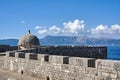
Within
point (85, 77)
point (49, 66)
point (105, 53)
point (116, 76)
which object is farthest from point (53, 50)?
point (116, 76)

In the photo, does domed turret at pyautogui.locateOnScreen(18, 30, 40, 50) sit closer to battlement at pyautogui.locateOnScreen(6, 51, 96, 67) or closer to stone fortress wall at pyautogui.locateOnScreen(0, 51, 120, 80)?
stone fortress wall at pyautogui.locateOnScreen(0, 51, 120, 80)

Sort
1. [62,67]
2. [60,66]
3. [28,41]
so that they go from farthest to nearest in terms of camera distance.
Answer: [28,41], [60,66], [62,67]

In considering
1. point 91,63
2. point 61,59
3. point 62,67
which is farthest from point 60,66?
point 91,63

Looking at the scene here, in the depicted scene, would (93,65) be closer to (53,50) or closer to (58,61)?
(58,61)

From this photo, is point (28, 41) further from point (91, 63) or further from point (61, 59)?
point (91, 63)

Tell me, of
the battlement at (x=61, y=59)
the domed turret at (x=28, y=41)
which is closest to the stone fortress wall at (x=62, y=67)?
the battlement at (x=61, y=59)

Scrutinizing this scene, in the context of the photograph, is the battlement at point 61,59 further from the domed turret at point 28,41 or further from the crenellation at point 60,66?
the domed turret at point 28,41

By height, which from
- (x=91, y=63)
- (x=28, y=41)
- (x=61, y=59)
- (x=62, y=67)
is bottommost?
(x=62, y=67)

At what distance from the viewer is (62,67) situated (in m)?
13.2

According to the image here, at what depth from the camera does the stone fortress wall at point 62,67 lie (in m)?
10.6

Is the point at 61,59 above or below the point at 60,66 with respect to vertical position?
above

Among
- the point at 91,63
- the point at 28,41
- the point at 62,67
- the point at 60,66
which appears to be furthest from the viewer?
the point at 28,41

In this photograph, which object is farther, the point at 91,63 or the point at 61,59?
the point at 61,59

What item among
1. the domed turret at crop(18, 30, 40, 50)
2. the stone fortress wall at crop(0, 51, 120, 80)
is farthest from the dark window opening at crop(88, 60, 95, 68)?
the domed turret at crop(18, 30, 40, 50)
